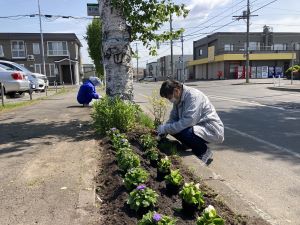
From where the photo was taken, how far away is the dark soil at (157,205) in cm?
298

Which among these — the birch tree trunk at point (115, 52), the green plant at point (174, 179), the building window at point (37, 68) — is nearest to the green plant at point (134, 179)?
the green plant at point (174, 179)

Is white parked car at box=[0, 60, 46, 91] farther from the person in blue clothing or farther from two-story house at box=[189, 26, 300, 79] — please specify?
two-story house at box=[189, 26, 300, 79]

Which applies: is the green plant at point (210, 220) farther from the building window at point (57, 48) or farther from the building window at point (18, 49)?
the building window at point (18, 49)

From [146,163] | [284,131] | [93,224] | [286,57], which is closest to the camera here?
[93,224]

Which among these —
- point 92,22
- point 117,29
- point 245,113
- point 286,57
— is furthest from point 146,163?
point 286,57

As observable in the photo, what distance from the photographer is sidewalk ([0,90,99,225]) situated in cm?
330

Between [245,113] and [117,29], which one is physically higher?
[117,29]

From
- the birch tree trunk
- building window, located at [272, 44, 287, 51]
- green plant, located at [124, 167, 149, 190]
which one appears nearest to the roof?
building window, located at [272, 44, 287, 51]

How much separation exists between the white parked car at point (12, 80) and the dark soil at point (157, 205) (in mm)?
13156

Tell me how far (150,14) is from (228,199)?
565 centimetres

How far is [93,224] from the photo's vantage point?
10.0 feet

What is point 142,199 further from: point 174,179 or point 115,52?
point 115,52

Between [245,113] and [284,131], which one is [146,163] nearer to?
[284,131]

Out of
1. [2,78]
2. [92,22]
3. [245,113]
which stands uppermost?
[92,22]
